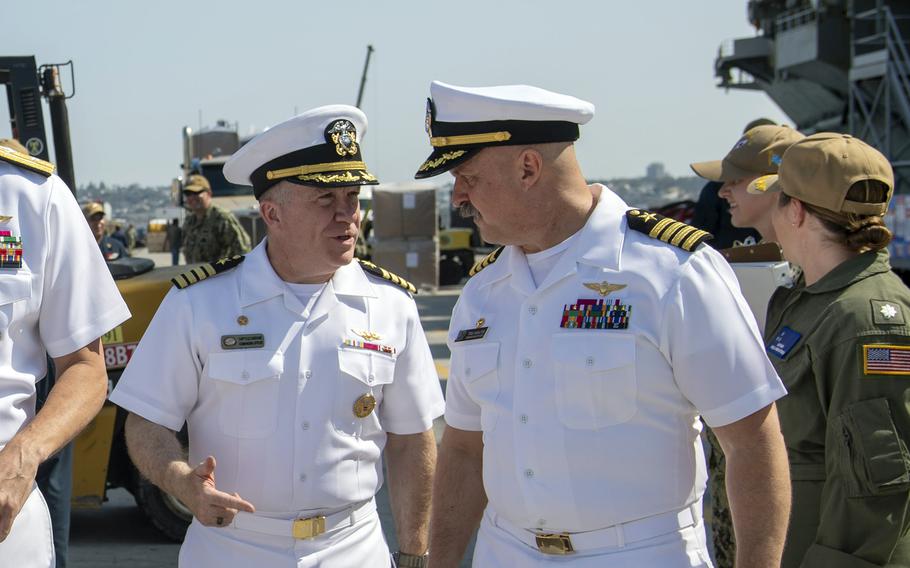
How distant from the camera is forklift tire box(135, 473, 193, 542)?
6.25 m

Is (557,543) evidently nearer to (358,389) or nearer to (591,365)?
(591,365)

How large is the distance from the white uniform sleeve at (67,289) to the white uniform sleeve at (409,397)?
0.92 m

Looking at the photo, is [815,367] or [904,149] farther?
[904,149]

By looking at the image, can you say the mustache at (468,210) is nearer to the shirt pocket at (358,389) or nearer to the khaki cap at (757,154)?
the shirt pocket at (358,389)

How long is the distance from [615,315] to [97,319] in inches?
43.5

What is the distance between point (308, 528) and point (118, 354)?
318 cm

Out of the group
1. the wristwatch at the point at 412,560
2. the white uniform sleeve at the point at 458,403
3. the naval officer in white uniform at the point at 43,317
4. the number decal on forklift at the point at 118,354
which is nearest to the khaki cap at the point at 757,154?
the white uniform sleeve at the point at 458,403

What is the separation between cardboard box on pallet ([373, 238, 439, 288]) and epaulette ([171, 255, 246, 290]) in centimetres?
1815

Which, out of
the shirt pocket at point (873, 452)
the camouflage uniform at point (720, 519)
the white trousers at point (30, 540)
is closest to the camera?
the white trousers at point (30, 540)

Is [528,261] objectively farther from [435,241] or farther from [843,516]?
[435,241]

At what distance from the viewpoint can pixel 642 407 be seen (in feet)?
8.12

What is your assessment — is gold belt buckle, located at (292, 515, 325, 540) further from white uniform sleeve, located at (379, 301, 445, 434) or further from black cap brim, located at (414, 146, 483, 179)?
black cap brim, located at (414, 146, 483, 179)

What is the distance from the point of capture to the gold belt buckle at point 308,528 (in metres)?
2.99

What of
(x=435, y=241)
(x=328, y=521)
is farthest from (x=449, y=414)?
(x=435, y=241)
